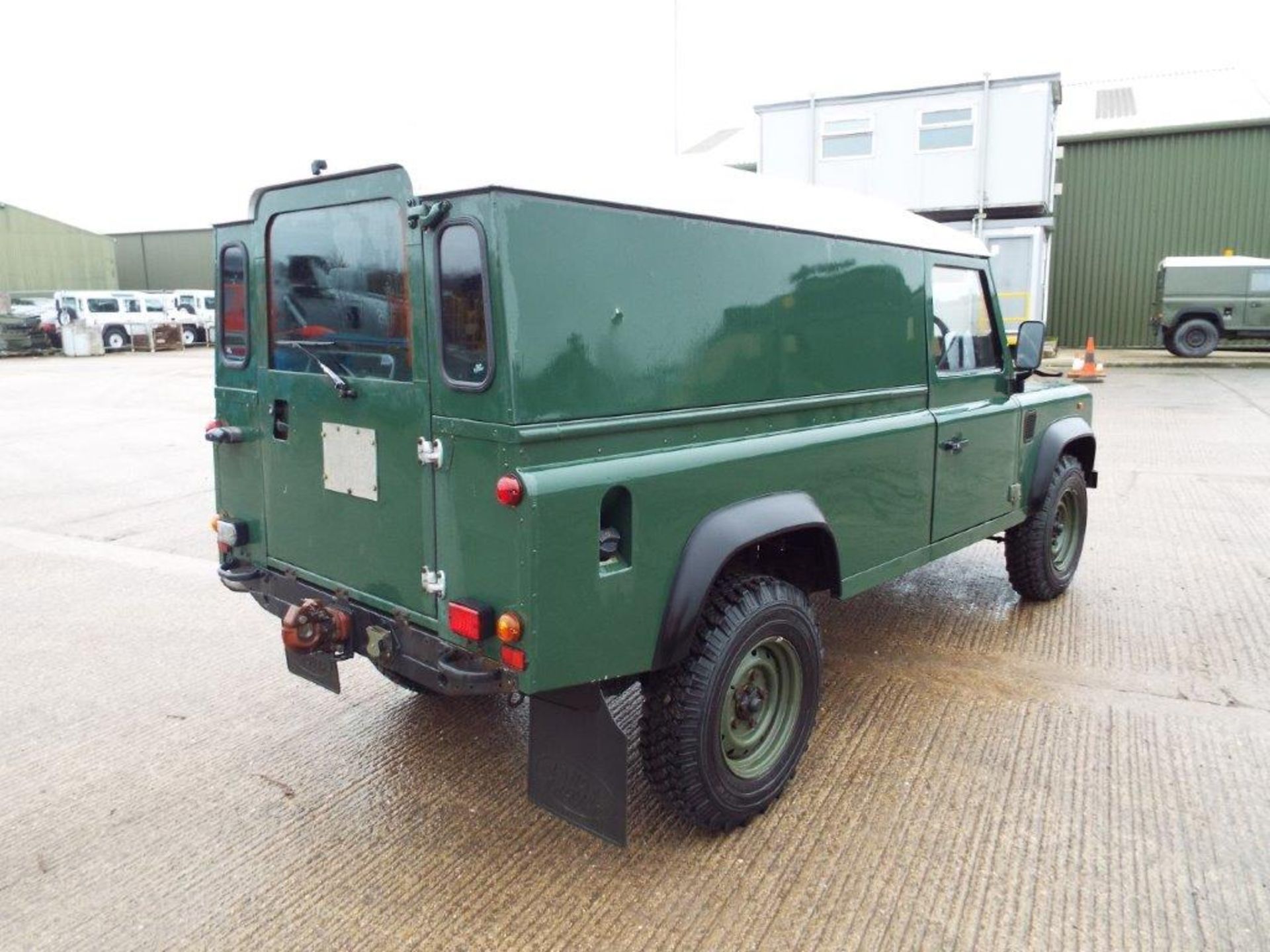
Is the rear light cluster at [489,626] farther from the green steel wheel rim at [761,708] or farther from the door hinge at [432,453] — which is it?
the green steel wheel rim at [761,708]

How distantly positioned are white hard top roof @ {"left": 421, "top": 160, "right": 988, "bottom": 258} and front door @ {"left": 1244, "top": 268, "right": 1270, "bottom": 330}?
1797 centimetres

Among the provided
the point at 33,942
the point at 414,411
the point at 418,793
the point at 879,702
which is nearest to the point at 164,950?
the point at 33,942

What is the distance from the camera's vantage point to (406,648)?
286 centimetres

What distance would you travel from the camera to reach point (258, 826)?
3.14 meters

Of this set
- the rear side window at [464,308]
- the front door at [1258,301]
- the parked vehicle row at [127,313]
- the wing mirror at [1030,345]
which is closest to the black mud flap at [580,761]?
the rear side window at [464,308]

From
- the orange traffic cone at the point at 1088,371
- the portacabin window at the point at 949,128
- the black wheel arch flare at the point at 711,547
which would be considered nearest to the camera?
the black wheel arch flare at the point at 711,547

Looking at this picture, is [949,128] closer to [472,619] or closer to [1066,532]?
[1066,532]

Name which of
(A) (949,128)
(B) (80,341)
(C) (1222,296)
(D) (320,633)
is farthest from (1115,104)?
(B) (80,341)

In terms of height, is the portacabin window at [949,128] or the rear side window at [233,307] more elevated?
the portacabin window at [949,128]

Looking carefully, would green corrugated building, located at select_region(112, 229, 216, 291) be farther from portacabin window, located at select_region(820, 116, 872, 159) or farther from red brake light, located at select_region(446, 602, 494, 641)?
red brake light, located at select_region(446, 602, 494, 641)

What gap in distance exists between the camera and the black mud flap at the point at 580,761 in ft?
8.77

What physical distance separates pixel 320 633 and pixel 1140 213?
24.4 metres

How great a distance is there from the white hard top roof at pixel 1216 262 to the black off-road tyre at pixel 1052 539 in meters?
16.4

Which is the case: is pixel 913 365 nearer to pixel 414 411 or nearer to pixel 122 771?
pixel 414 411
